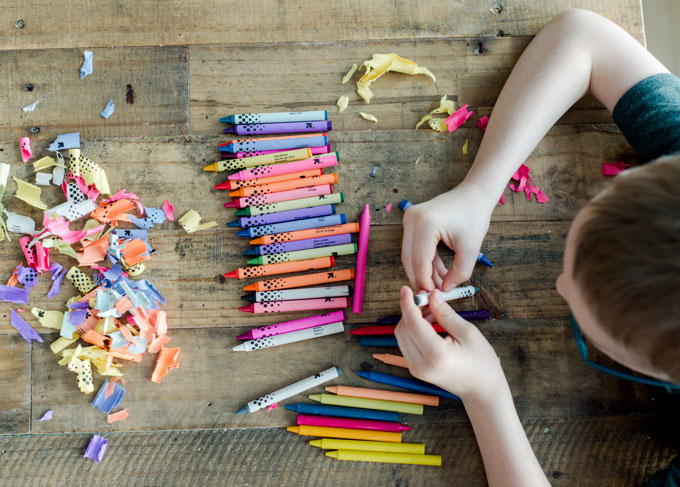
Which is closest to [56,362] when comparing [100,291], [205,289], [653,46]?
[100,291]

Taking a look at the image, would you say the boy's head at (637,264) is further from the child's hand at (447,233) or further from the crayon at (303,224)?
the crayon at (303,224)

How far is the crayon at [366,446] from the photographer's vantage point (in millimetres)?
819

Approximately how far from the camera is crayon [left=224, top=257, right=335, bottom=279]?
0.85 m

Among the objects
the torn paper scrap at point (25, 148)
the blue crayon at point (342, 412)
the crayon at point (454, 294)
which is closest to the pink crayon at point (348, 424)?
the blue crayon at point (342, 412)

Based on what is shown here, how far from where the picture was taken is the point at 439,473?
2.69 feet

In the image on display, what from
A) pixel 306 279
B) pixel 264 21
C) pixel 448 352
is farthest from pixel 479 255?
pixel 264 21

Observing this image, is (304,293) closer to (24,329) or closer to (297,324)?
(297,324)

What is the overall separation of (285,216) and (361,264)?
153mm

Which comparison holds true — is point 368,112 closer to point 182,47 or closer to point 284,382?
point 182,47

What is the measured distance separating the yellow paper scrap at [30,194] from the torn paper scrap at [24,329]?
19 cm

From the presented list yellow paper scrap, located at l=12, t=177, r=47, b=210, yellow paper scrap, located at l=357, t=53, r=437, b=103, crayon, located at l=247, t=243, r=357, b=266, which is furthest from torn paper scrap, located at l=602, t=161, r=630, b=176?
yellow paper scrap, located at l=12, t=177, r=47, b=210

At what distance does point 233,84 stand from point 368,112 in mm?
239

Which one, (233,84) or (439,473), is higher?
(233,84)

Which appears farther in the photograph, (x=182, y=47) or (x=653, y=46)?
(x=653, y=46)
